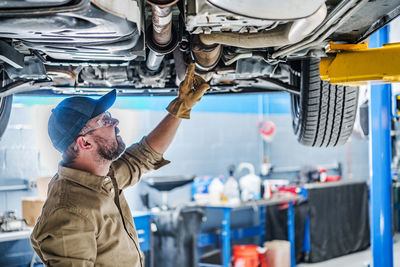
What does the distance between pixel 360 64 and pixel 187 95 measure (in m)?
0.86

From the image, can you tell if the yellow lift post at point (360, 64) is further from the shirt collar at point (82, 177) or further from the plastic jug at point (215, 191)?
the plastic jug at point (215, 191)

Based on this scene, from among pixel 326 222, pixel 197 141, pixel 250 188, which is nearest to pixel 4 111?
pixel 250 188

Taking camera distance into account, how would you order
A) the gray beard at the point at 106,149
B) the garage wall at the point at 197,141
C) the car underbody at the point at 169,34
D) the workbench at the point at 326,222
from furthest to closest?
the workbench at the point at 326,222 < the garage wall at the point at 197,141 < the gray beard at the point at 106,149 < the car underbody at the point at 169,34

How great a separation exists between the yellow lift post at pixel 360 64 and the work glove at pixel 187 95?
25.6 inches

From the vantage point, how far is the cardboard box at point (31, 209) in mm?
4176

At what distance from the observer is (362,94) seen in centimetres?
391

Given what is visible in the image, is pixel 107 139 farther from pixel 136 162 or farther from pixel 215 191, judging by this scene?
pixel 215 191

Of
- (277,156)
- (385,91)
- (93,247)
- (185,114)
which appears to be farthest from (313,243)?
(93,247)

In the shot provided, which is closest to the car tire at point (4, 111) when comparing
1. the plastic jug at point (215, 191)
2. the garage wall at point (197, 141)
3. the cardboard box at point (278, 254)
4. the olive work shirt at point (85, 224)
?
the olive work shirt at point (85, 224)

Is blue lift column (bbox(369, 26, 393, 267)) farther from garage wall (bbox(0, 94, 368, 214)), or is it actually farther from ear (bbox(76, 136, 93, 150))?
garage wall (bbox(0, 94, 368, 214))

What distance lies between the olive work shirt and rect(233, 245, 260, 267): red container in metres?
3.40

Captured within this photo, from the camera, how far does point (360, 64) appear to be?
1.86 metres

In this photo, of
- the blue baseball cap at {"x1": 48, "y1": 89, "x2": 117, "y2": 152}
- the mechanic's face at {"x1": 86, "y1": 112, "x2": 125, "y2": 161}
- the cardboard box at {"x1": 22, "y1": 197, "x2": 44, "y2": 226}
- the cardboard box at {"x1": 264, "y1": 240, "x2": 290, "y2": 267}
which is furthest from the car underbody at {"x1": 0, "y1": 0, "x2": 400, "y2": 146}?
the cardboard box at {"x1": 264, "y1": 240, "x2": 290, "y2": 267}

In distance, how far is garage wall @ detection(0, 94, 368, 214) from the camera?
4613 mm
